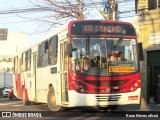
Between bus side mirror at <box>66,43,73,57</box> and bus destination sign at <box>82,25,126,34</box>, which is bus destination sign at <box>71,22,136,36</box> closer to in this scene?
bus destination sign at <box>82,25,126,34</box>

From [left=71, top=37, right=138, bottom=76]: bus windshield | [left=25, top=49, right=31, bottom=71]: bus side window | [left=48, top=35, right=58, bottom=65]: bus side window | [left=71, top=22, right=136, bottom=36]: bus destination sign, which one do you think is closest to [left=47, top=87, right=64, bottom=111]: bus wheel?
[left=48, top=35, right=58, bottom=65]: bus side window

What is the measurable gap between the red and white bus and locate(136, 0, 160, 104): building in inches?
397

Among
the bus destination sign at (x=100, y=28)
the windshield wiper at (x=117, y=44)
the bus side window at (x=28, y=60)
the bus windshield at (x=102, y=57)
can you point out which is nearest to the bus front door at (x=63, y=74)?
the bus windshield at (x=102, y=57)

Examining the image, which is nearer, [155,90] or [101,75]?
[101,75]

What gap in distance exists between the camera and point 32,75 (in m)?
20.8

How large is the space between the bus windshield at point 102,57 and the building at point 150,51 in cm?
1036

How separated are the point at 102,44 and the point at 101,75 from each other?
3.71 ft

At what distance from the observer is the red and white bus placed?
1469 cm

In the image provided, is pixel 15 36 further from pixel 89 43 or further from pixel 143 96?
pixel 89 43

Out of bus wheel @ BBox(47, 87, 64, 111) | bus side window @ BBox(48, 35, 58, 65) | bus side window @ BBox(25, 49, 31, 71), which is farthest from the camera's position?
bus side window @ BBox(25, 49, 31, 71)

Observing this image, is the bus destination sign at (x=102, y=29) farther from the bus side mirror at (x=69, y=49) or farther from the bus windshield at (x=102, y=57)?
the bus side mirror at (x=69, y=49)

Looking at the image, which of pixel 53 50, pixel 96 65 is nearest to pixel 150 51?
pixel 53 50

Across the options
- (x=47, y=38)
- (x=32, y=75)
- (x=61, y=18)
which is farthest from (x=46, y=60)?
(x=61, y=18)

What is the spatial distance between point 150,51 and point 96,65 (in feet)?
38.3
